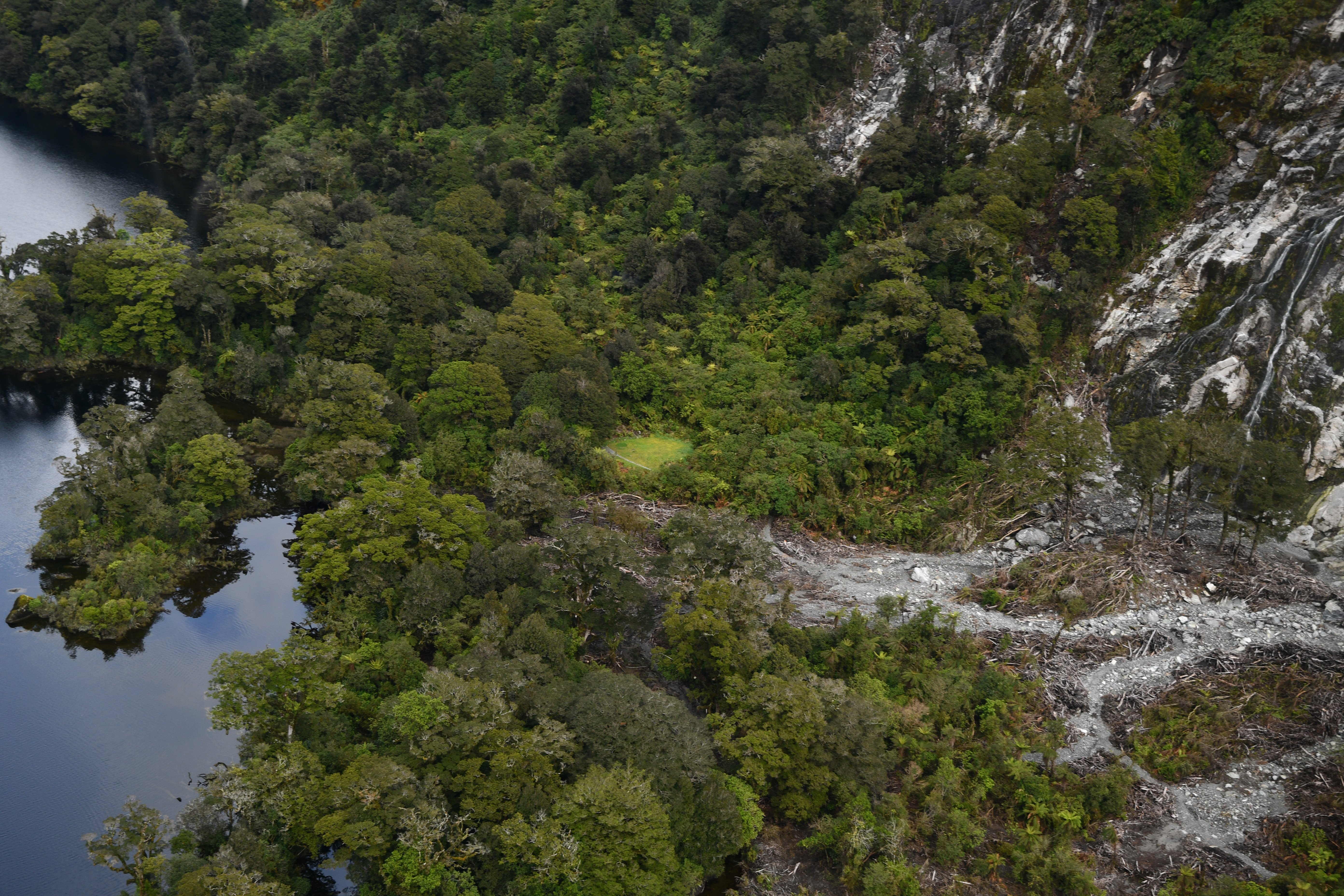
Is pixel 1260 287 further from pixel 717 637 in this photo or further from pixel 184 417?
pixel 184 417

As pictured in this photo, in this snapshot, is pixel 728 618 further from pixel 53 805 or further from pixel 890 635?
pixel 53 805

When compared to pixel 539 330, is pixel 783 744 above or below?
below

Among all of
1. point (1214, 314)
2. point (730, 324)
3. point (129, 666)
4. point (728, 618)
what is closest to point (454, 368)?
point (730, 324)

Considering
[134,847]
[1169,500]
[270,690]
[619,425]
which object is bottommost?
[134,847]

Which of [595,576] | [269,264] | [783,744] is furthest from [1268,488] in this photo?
[269,264]

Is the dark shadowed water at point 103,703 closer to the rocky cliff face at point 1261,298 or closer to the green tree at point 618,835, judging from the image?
the green tree at point 618,835

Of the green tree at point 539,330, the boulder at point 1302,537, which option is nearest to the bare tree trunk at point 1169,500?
the boulder at point 1302,537
